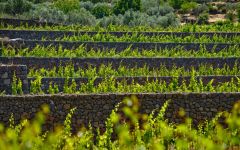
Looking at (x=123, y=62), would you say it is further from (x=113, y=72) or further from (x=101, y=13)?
(x=101, y=13)

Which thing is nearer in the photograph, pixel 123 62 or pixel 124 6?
pixel 123 62

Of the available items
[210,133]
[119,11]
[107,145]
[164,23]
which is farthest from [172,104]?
[119,11]

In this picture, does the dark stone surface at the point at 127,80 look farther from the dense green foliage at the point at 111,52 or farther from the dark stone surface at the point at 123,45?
the dark stone surface at the point at 123,45

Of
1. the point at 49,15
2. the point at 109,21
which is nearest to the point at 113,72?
the point at 109,21

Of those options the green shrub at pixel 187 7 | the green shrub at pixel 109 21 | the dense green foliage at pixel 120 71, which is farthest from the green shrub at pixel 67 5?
the dense green foliage at pixel 120 71

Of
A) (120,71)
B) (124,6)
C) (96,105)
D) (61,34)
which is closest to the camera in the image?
(96,105)

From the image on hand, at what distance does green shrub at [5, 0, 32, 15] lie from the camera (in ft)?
147

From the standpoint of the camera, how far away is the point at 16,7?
45.2 m

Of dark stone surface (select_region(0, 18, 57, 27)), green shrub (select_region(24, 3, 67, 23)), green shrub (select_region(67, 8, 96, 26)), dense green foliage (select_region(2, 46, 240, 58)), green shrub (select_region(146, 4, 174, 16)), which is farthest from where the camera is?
green shrub (select_region(146, 4, 174, 16))

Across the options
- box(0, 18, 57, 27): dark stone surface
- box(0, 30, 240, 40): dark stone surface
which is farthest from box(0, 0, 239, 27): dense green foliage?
box(0, 30, 240, 40): dark stone surface

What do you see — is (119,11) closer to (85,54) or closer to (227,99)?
(85,54)

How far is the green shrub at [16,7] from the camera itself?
147 feet

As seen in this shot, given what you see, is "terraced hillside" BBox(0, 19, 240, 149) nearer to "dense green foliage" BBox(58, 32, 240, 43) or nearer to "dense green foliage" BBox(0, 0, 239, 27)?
"dense green foliage" BBox(58, 32, 240, 43)

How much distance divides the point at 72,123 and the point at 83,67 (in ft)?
30.6
